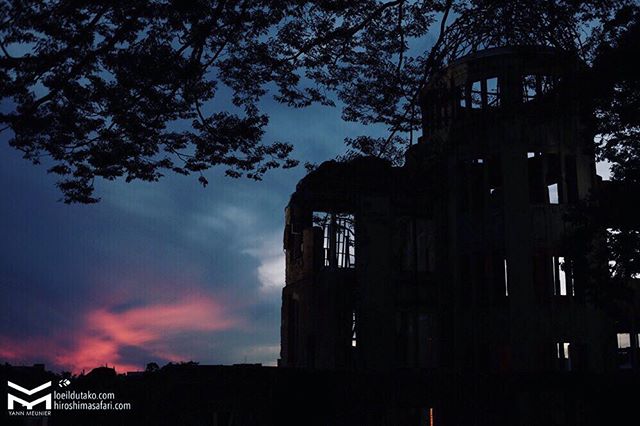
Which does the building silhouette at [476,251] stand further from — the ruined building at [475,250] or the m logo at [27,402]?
the m logo at [27,402]

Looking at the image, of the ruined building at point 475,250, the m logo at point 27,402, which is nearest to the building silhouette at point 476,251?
the ruined building at point 475,250

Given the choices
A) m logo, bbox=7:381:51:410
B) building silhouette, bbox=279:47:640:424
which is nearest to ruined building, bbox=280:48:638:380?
building silhouette, bbox=279:47:640:424

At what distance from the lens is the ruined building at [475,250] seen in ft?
78.9

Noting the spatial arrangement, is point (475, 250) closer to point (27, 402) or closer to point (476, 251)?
point (476, 251)

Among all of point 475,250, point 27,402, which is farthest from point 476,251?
point 27,402

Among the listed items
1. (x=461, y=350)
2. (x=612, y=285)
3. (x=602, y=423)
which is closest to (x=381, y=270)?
(x=461, y=350)

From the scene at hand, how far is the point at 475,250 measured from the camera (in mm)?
25656

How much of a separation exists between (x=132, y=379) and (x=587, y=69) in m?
15.5

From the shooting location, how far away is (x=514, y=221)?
2470cm

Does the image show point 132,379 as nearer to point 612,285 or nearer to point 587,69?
point 587,69

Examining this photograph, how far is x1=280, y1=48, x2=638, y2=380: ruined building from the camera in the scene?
2405 centimetres

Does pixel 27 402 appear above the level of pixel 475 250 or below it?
below

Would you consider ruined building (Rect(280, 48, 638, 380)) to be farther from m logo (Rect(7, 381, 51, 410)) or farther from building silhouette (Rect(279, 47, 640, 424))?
m logo (Rect(7, 381, 51, 410))

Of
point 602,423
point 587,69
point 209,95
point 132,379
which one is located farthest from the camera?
point 587,69
